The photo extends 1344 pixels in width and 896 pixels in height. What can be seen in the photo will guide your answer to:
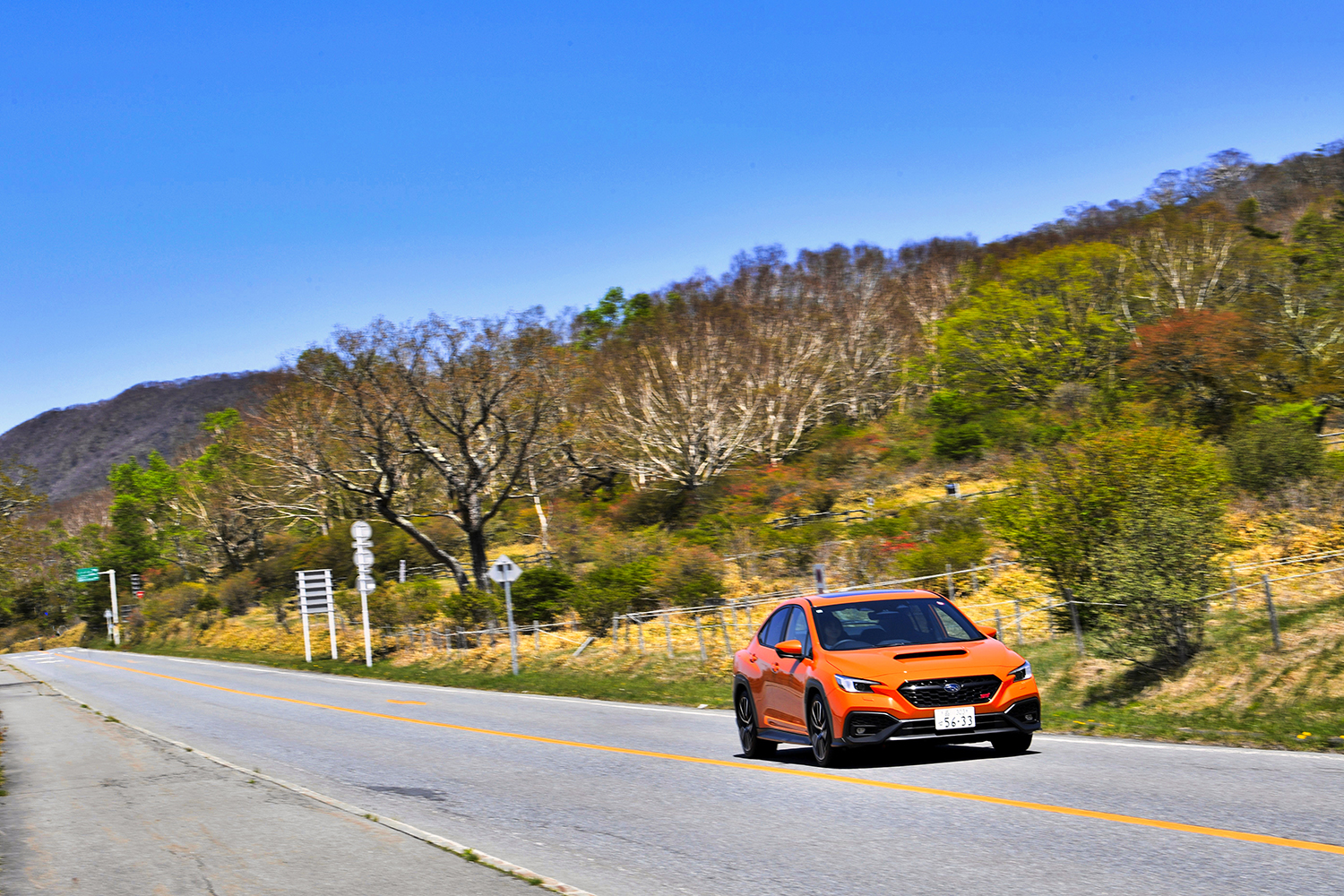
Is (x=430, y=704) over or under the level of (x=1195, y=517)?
under

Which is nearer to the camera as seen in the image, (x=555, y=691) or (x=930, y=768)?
(x=930, y=768)

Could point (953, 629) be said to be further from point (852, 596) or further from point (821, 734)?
point (821, 734)

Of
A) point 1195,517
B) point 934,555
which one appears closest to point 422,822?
point 1195,517

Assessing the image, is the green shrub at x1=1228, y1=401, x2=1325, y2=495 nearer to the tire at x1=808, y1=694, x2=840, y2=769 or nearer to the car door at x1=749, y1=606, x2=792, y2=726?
the car door at x1=749, y1=606, x2=792, y2=726

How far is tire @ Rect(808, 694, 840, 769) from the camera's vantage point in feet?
34.7

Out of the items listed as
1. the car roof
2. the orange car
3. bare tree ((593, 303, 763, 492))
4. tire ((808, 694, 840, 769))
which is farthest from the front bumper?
bare tree ((593, 303, 763, 492))

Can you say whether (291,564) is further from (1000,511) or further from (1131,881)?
(1131,881)

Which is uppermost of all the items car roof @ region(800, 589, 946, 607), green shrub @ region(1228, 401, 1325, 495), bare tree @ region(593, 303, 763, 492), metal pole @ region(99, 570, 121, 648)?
bare tree @ region(593, 303, 763, 492)

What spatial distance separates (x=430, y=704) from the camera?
78.8ft

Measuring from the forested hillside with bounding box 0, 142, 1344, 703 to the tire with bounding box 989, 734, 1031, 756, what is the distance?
5.80 m

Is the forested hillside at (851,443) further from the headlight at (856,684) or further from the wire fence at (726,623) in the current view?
the headlight at (856,684)

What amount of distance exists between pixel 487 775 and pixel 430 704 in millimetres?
11940

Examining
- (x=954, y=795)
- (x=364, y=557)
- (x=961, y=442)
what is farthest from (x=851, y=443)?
(x=954, y=795)

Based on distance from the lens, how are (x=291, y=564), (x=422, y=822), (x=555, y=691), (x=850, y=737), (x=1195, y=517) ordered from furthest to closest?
(x=291, y=564) < (x=555, y=691) < (x=1195, y=517) < (x=850, y=737) < (x=422, y=822)
